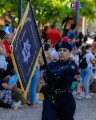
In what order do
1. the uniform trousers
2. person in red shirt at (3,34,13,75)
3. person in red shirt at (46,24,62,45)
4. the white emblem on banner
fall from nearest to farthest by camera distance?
the white emblem on banner < the uniform trousers < person in red shirt at (3,34,13,75) < person in red shirt at (46,24,62,45)

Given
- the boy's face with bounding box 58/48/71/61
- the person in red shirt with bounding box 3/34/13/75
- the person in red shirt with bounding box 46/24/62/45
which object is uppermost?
the boy's face with bounding box 58/48/71/61

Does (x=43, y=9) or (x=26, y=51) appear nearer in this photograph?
(x=26, y=51)

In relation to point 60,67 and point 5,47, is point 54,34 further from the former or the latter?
point 60,67

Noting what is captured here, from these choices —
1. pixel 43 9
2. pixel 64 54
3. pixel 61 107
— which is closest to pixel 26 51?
pixel 64 54

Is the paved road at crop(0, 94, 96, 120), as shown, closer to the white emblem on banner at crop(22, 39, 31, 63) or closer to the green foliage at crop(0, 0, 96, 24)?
the white emblem on banner at crop(22, 39, 31, 63)

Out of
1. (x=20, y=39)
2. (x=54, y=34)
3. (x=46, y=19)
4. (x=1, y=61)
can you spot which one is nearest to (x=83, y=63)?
(x=54, y=34)

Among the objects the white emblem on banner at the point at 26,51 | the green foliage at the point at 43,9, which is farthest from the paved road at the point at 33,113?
the green foliage at the point at 43,9

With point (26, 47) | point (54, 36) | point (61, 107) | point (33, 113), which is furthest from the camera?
point (54, 36)

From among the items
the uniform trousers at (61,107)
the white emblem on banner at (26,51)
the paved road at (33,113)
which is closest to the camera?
the white emblem on banner at (26,51)

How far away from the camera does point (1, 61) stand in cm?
863

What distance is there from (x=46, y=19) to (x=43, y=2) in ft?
2.98

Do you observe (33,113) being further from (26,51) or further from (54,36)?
(54,36)

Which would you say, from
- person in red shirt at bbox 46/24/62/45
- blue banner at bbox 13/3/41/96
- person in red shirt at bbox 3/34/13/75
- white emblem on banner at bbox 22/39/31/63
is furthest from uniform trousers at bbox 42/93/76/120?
person in red shirt at bbox 46/24/62/45

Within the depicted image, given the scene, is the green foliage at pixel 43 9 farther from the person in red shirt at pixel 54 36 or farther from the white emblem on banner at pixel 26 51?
the white emblem on banner at pixel 26 51
